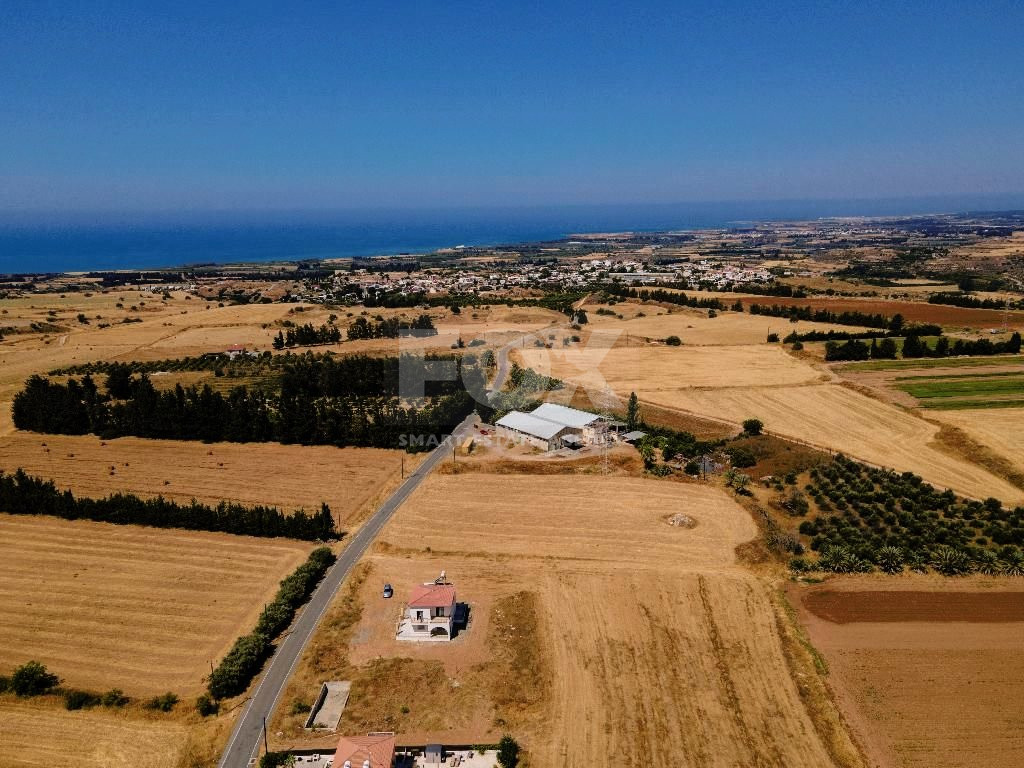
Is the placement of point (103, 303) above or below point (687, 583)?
above

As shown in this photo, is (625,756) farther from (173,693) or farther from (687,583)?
(173,693)

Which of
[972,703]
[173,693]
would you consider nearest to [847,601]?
[972,703]

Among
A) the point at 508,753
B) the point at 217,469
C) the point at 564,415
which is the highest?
the point at 564,415

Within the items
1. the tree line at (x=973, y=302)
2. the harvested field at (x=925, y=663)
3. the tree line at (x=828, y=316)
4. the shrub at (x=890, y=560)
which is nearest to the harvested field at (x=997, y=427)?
the shrub at (x=890, y=560)

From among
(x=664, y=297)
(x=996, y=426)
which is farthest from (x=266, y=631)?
(x=664, y=297)

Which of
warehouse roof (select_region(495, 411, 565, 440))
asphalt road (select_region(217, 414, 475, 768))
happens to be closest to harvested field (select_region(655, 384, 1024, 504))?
warehouse roof (select_region(495, 411, 565, 440))

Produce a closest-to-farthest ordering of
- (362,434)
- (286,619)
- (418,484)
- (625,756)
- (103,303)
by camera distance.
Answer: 1. (625,756)
2. (286,619)
3. (418,484)
4. (362,434)
5. (103,303)

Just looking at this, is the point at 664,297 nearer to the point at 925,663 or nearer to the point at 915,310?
the point at 915,310
